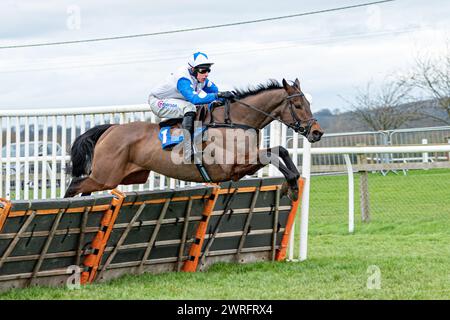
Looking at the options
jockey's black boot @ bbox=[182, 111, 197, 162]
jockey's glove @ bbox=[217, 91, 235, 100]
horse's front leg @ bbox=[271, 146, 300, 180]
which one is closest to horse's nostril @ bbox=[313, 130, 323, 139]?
horse's front leg @ bbox=[271, 146, 300, 180]

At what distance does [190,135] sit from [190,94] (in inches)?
15.9

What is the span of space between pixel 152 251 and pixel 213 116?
1516mm

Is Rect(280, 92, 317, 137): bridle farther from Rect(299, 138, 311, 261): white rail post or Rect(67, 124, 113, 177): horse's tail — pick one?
Rect(67, 124, 113, 177): horse's tail

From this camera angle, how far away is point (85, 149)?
9633 mm

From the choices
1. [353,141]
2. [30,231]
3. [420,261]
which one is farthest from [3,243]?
[353,141]

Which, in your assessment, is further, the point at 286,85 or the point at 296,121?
the point at 286,85

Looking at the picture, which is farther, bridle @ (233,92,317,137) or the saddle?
the saddle

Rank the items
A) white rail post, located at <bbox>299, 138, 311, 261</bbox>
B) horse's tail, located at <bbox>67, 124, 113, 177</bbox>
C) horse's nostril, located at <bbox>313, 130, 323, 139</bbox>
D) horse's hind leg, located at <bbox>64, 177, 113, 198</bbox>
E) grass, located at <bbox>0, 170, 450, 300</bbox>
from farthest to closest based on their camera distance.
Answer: horse's tail, located at <bbox>67, 124, 113, 177</bbox> → horse's hind leg, located at <bbox>64, 177, 113, 198</bbox> → white rail post, located at <bbox>299, 138, 311, 261</bbox> → horse's nostril, located at <bbox>313, 130, 323, 139</bbox> → grass, located at <bbox>0, 170, 450, 300</bbox>

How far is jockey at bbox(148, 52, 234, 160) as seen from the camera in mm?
8789

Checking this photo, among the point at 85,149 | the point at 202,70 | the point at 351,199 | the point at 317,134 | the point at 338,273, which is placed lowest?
the point at 338,273

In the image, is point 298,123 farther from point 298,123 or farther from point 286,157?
point 286,157

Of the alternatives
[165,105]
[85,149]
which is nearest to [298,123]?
[165,105]

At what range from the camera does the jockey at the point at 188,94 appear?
879cm

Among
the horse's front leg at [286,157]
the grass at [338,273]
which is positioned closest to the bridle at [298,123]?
the horse's front leg at [286,157]
